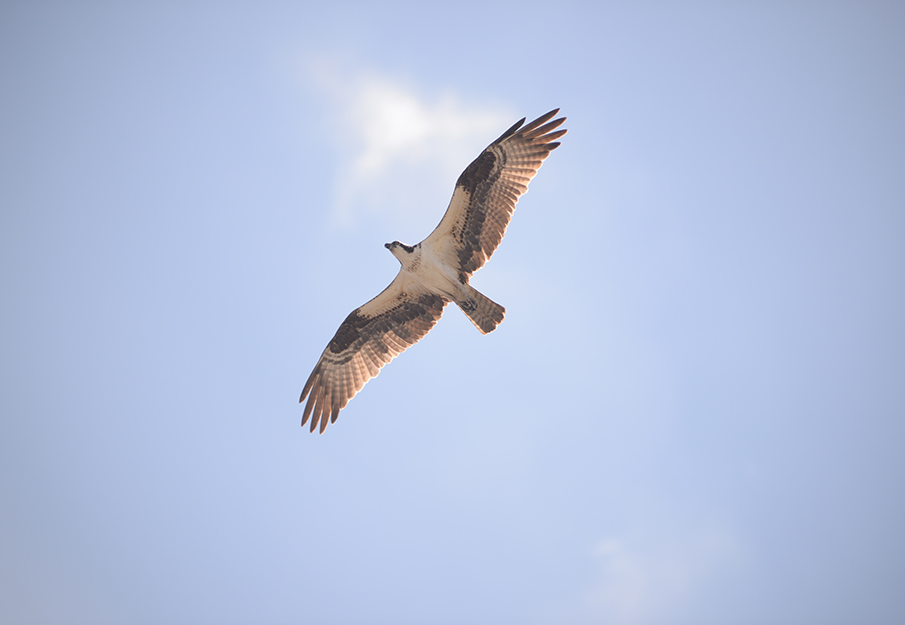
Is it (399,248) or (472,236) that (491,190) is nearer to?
Result: (472,236)

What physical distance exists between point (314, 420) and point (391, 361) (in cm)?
188

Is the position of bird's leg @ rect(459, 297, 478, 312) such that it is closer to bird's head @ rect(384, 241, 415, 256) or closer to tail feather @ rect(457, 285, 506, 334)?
tail feather @ rect(457, 285, 506, 334)

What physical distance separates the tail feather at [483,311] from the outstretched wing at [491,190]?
455mm

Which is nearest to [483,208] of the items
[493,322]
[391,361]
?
[493,322]

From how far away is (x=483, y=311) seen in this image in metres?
10.2

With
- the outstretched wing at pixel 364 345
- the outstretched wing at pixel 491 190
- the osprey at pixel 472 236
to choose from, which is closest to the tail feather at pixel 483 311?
the osprey at pixel 472 236

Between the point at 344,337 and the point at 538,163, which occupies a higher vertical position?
the point at 538,163

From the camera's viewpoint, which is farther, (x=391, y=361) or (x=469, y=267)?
(x=391, y=361)

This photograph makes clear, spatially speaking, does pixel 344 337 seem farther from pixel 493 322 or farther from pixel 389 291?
pixel 493 322

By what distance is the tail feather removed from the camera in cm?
1008

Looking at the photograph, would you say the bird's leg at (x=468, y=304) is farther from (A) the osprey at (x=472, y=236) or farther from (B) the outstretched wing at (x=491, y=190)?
(B) the outstretched wing at (x=491, y=190)

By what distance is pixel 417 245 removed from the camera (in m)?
10.1

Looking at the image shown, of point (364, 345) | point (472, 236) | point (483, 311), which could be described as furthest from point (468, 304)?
point (364, 345)

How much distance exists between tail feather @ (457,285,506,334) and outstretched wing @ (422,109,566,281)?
1.49 feet
